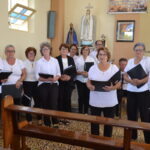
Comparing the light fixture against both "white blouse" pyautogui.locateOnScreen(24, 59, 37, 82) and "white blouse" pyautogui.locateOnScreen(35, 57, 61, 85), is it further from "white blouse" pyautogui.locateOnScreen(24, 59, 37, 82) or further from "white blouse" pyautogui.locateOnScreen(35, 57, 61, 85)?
"white blouse" pyautogui.locateOnScreen(35, 57, 61, 85)

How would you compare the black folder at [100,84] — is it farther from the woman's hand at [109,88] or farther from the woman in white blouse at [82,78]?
the woman in white blouse at [82,78]

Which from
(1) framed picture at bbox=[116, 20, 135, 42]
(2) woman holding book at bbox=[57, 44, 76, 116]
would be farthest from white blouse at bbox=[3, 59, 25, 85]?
(1) framed picture at bbox=[116, 20, 135, 42]

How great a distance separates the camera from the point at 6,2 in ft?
13.3

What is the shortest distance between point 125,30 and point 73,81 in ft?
8.87

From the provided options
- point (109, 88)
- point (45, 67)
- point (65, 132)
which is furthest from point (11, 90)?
point (109, 88)

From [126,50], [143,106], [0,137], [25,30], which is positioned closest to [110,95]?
[143,106]

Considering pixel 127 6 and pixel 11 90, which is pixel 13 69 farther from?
pixel 127 6

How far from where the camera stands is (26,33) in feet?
15.9

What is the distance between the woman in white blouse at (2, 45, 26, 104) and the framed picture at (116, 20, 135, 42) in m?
3.37

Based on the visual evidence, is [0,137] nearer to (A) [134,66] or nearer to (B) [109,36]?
(A) [134,66]

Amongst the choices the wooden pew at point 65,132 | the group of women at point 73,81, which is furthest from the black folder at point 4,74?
the wooden pew at point 65,132

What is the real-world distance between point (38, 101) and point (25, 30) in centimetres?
198

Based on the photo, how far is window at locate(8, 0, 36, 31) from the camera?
448 centimetres

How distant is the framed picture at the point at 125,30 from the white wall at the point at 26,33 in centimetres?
198
